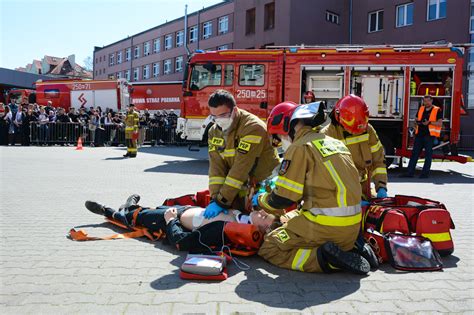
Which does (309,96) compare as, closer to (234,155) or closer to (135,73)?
(234,155)

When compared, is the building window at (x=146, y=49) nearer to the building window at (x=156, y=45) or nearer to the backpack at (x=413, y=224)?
the building window at (x=156, y=45)

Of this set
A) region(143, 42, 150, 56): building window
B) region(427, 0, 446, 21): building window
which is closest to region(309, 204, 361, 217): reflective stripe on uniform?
region(427, 0, 446, 21): building window

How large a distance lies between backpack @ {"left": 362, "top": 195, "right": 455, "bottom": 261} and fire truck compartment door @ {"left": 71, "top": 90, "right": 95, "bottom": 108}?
23516 millimetres

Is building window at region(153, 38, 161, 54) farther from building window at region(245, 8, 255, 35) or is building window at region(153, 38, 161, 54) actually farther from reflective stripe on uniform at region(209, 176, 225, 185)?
reflective stripe on uniform at region(209, 176, 225, 185)

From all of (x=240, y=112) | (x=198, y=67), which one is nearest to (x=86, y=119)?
(x=198, y=67)

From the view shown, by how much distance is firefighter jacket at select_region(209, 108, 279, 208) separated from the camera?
4043 millimetres

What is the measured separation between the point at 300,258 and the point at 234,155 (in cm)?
131

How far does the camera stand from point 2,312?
2643 millimetres

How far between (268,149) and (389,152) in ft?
26.1

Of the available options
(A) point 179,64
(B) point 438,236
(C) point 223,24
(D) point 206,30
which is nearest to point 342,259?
(B) point 438,236

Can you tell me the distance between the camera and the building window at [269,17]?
101 ft

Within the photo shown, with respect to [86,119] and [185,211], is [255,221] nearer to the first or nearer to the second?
[185,211]

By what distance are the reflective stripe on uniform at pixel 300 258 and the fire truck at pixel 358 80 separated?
878 cm

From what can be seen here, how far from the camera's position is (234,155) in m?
4.27
